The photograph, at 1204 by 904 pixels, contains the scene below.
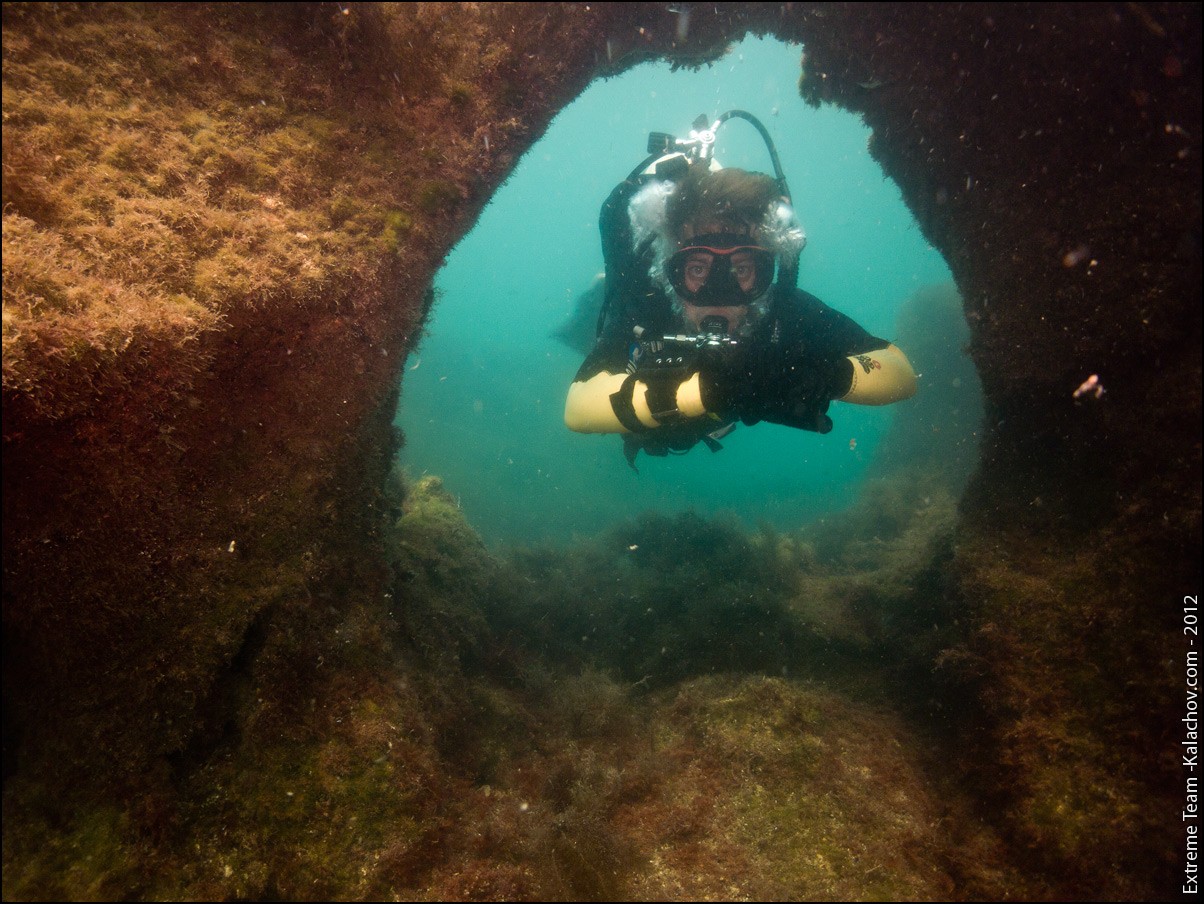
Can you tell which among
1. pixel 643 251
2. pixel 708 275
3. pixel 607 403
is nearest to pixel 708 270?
pixel 708 275

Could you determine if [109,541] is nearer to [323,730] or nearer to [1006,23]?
[323,730]

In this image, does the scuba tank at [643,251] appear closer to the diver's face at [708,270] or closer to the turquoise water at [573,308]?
the diver's face at [708,270]

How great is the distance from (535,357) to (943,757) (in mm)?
61050

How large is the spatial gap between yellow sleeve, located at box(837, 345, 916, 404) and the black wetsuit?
17 centimetres

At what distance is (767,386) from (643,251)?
2.94 meters

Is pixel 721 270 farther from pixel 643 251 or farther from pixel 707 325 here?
pixel 643 251

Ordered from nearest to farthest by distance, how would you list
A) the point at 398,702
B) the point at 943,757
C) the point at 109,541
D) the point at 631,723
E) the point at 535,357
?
the point at 109,541 < the point at 398,702 < the point at 943,757 < the point at 631,723 < the point at 535,357

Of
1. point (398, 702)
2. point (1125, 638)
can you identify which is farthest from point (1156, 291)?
point (398, 702)

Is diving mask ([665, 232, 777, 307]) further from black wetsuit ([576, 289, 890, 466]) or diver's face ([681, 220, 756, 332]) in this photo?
black wetsuit ([576, 289, 890, 466])

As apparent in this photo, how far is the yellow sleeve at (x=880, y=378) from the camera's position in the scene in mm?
4738

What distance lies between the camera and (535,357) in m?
61.4

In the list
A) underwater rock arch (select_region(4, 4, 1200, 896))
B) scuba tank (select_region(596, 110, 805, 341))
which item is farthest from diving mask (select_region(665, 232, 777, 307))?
underwater rock arch (select_region(4, 4, 1200, 896))

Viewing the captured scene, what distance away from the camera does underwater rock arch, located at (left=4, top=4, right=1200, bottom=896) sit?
202 cm

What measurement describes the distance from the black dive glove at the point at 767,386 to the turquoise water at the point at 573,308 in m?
17.6
